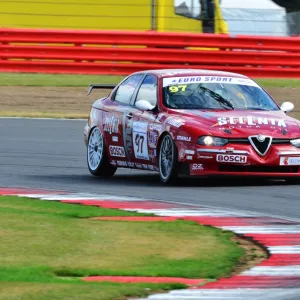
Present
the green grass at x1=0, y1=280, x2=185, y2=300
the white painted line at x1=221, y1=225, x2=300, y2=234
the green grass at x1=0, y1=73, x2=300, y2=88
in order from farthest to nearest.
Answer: the green grass at x1=0, y1=73, x2=300, y2=88
the white painted line at x1=221, y1=225, x2=300, y2=234
the green grass at x1=0, y1=280, x2=185, y2=300

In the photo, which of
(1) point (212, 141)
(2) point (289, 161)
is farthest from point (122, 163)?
(2) point (289, 161)

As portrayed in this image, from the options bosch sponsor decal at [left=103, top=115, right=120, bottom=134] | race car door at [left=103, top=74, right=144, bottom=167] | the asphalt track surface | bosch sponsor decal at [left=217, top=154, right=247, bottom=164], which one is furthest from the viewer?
bosch sponsor decal at [left=103, top=115, right=120, bottom=134]

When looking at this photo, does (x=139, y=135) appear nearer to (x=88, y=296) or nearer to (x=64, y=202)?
(x=64, y=202)

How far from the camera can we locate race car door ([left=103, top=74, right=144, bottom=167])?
44.0ft

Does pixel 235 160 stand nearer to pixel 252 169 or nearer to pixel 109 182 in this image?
pixel 252 169

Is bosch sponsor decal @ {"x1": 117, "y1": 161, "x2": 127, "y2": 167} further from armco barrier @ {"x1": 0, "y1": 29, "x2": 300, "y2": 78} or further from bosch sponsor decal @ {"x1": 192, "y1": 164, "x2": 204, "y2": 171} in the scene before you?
armco barrier @ {"x1": 0, "y1": 29, "x2": 300, "y2": 78}

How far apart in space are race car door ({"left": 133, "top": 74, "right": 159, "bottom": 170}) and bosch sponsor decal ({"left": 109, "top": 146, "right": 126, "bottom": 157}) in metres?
0.31

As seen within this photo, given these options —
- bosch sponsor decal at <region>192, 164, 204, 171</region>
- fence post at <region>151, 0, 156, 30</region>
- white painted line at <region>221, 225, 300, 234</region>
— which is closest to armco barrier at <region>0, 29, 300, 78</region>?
fence post at <region>151, 0, 156, 30</region>

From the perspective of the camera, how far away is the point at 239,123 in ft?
40.4

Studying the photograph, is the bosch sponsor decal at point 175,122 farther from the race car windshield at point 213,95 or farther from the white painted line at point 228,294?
the white painted line at point 228,294

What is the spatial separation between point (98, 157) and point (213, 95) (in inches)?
68.3

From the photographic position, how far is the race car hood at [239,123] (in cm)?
1222

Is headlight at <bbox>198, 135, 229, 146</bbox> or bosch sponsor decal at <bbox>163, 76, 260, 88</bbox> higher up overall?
bosch sponsor decal at <bbox>163, 76, 260, 88</bbox>

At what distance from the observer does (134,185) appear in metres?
12.8
